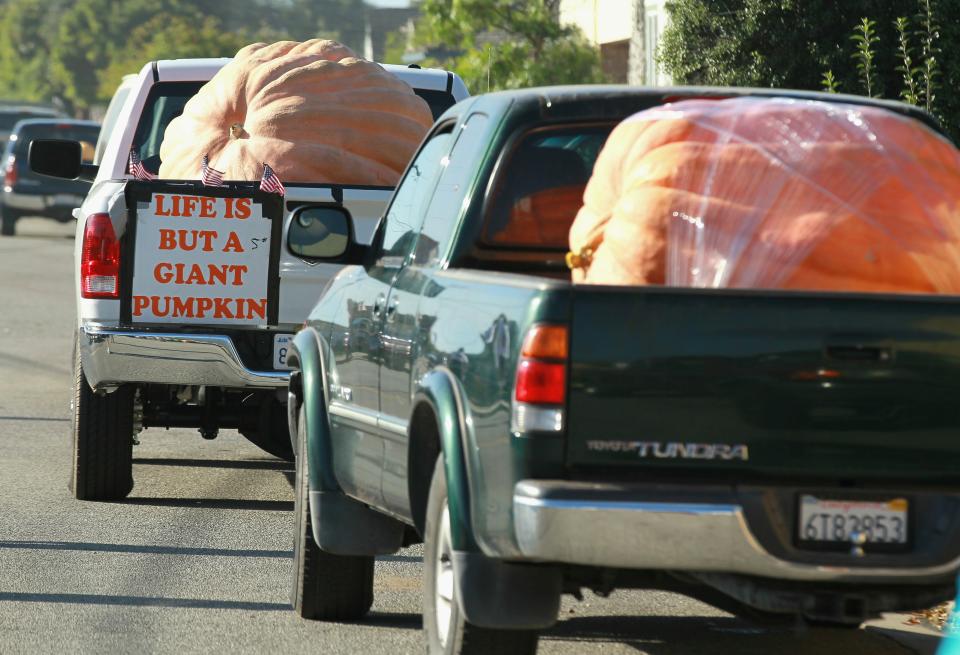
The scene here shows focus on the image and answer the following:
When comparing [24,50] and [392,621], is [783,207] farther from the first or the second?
[24,50]

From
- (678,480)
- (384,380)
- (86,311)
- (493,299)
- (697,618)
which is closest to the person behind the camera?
(678,480)

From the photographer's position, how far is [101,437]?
Result: 9.48 metres

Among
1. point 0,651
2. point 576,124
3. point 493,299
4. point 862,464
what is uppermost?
point 576,124

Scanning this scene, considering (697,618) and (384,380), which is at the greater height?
(384,380)

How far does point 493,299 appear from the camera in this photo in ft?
17.5

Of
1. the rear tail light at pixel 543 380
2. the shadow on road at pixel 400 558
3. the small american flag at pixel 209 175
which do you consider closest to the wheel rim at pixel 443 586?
the rear tail light at pixel 543 380

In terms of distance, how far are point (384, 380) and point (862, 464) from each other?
5.83ft

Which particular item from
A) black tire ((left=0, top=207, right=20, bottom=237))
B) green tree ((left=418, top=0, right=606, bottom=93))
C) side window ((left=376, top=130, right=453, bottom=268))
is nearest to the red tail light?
side window ((left=376, top=130, right=453, bottom=268))

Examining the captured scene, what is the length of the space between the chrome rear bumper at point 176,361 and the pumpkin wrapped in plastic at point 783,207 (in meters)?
3.56

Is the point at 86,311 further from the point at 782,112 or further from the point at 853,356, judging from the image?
the point at 853,356

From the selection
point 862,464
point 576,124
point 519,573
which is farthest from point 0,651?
point 862,464

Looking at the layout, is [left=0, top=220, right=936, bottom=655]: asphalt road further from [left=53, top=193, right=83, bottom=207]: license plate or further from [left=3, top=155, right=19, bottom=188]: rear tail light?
[left=53, top=193, right=83, bottom=207]: license plate

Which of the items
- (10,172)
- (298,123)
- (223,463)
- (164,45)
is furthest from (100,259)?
(164,45)

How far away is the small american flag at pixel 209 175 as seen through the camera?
30.1 ft
